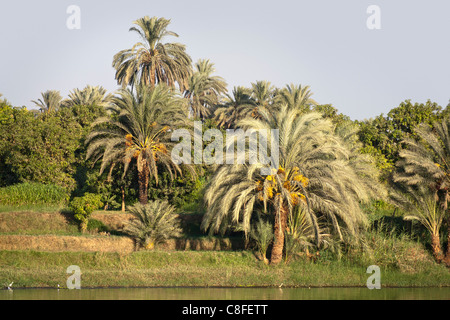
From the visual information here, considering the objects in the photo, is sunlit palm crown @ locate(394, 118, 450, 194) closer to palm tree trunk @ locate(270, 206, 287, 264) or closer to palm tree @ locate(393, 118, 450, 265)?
palm tree @ locate(393, 118, 450, 265)

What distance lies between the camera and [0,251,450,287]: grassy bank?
24438 mm

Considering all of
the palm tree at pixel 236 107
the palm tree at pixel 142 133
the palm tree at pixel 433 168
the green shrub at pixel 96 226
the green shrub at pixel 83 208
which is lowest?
the green shrub at pixel 96 226

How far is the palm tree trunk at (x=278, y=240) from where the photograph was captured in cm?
2727

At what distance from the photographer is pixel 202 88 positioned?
63.4 meters

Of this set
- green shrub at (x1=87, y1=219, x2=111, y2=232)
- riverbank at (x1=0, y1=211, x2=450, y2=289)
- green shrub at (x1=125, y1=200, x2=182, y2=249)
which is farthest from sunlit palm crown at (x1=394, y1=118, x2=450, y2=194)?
green shrub at (x1=87, y1=219, x2=111, y2=232)

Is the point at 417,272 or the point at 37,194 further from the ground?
the point at 37,194

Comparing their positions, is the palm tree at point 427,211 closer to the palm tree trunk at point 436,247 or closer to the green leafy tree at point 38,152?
the palm tree trunk at point 436,247

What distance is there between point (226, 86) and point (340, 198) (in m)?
39.3

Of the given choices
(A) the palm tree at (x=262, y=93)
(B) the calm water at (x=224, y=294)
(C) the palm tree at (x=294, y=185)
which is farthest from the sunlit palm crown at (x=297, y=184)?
(A) the palm tree at (x=262, y=93)

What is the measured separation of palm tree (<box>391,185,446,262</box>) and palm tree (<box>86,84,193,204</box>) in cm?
1199

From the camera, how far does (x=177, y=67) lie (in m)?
48.5

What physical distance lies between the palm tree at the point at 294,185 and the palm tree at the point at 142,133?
509 centimetres
